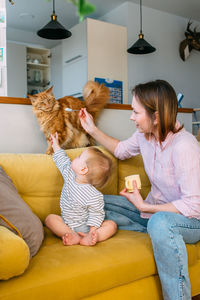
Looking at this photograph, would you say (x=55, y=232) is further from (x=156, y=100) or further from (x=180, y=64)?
(x=180, y=64)

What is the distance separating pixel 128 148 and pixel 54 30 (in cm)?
215

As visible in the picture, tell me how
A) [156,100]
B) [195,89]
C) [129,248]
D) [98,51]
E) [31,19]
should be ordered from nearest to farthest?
[129,248], [156,100], [98,51], [31,19], [195,89]

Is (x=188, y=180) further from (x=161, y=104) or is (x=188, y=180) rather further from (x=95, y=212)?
(x=95, y=212)

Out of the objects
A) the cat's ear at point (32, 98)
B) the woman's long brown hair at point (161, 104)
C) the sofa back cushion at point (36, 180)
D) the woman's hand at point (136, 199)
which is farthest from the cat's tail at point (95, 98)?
the woman's hand at point (136, 199)

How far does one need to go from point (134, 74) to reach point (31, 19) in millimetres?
2161

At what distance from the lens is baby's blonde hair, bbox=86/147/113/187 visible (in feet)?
5.08

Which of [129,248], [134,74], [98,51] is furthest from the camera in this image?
[134,74]

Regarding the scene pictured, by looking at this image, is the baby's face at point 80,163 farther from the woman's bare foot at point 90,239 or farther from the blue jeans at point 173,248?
the blue jeans at point 173,248

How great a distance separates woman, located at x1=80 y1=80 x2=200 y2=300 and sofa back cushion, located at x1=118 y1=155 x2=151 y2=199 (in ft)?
1.16

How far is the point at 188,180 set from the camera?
136 centimetres

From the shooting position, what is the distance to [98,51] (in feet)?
15.1

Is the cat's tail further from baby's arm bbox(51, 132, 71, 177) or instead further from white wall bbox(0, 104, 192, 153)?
baby's arm bbox(51, 132, 71, 177)

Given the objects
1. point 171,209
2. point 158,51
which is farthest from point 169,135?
Result: point 158,51

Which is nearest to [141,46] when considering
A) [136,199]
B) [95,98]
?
[95,98]
